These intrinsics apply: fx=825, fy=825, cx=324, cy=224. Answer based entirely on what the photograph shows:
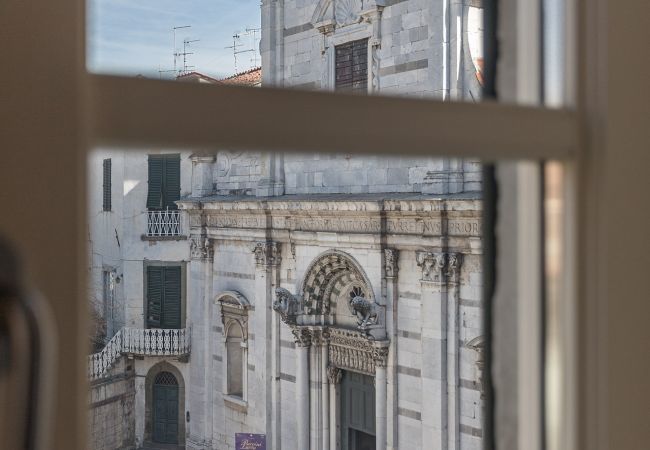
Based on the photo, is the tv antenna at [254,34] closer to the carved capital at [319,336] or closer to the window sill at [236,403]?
the carved capital at [319,336]

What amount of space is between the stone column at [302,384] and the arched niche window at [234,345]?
381 mm

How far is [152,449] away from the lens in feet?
12.2

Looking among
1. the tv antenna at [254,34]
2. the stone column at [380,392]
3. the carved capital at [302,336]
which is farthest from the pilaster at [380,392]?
the tv antenna at [254,34]

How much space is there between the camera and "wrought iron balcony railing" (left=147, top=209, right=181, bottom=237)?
15.7 feet

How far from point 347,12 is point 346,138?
2.79 meters

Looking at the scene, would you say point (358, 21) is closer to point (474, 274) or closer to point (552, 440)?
point (474, 274)

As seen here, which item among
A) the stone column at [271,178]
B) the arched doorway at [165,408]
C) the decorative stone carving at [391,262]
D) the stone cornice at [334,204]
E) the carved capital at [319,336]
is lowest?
the arched doorway at [165,408]

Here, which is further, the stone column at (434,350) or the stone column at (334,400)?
the stone column at (334,400)

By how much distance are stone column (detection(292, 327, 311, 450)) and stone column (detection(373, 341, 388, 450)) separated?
41 centimetres

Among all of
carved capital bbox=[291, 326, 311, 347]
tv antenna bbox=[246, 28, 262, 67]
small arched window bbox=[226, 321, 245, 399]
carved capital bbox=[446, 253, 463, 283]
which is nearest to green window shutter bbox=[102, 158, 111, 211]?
small arched window bbox=[226, 321, 245, 399]

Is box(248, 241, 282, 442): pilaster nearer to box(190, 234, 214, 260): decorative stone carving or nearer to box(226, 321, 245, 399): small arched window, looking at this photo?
box(226, 321, 245, 399): small arched window

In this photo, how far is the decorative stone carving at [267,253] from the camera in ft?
13.7

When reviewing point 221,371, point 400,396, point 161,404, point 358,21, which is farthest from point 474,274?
point 161,404

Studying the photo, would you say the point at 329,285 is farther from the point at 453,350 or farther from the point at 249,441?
the point at 249,441
